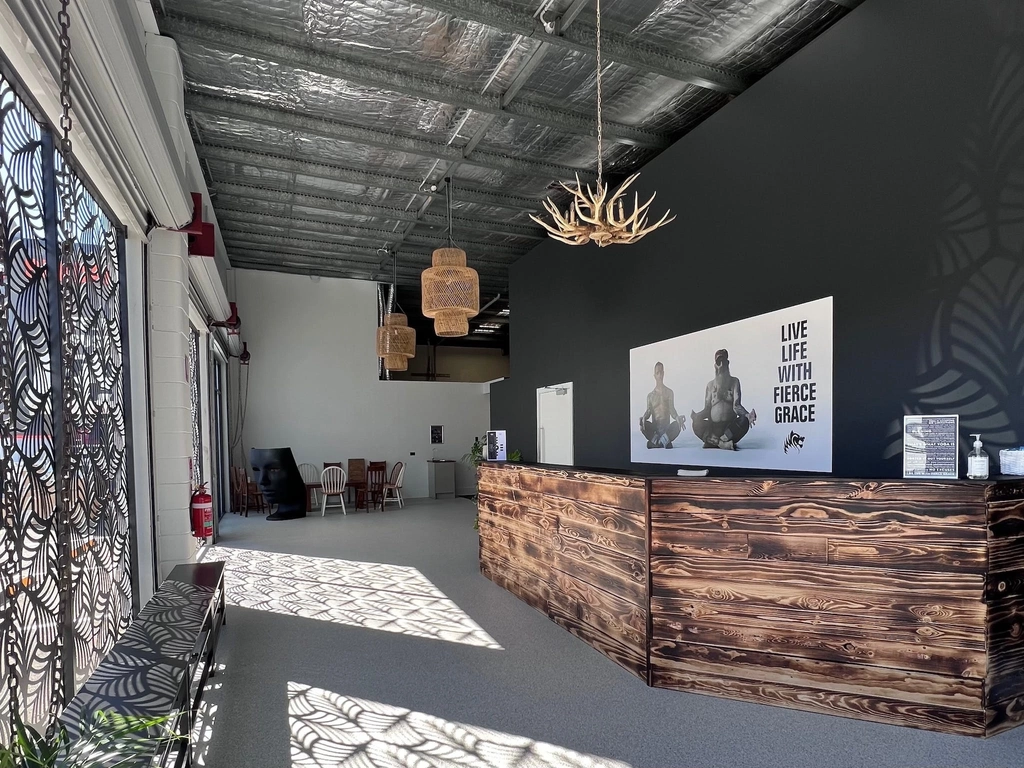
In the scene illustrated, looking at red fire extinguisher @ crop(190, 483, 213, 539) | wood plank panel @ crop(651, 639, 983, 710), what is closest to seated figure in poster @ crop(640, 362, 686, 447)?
wood plank panel @ crop(651, 639, 983, 710)

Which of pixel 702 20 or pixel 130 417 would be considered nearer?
pixel 130 417

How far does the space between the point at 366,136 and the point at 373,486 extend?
6.94 m

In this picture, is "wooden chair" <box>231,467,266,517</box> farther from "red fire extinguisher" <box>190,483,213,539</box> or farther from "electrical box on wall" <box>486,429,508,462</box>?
"red fire extinguisher" <box>190,483,213,539</box>

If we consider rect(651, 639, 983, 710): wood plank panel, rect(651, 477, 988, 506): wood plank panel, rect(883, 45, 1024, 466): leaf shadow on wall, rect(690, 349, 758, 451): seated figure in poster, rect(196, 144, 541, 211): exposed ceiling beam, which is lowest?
rect(651, 639, 983, 710): wood plank panel

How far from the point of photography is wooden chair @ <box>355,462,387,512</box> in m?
11.0

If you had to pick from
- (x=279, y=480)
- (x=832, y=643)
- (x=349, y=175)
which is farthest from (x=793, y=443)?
(x=279, y=480)

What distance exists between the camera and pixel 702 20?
4.43 m

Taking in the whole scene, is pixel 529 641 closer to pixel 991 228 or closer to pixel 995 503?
pixel 995 503

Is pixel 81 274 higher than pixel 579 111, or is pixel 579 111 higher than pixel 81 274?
pixel 579 111

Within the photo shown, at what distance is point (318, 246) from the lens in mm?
9836

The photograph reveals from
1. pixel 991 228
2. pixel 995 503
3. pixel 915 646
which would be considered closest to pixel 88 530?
pixel 915 646

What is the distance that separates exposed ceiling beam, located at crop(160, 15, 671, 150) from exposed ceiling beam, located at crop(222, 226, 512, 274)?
179 inches

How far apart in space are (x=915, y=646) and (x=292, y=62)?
5.37 m

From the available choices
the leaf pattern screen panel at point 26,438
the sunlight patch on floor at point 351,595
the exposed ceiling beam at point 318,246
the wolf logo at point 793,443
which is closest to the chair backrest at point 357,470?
the exposed ceiling beam at point 318,246
